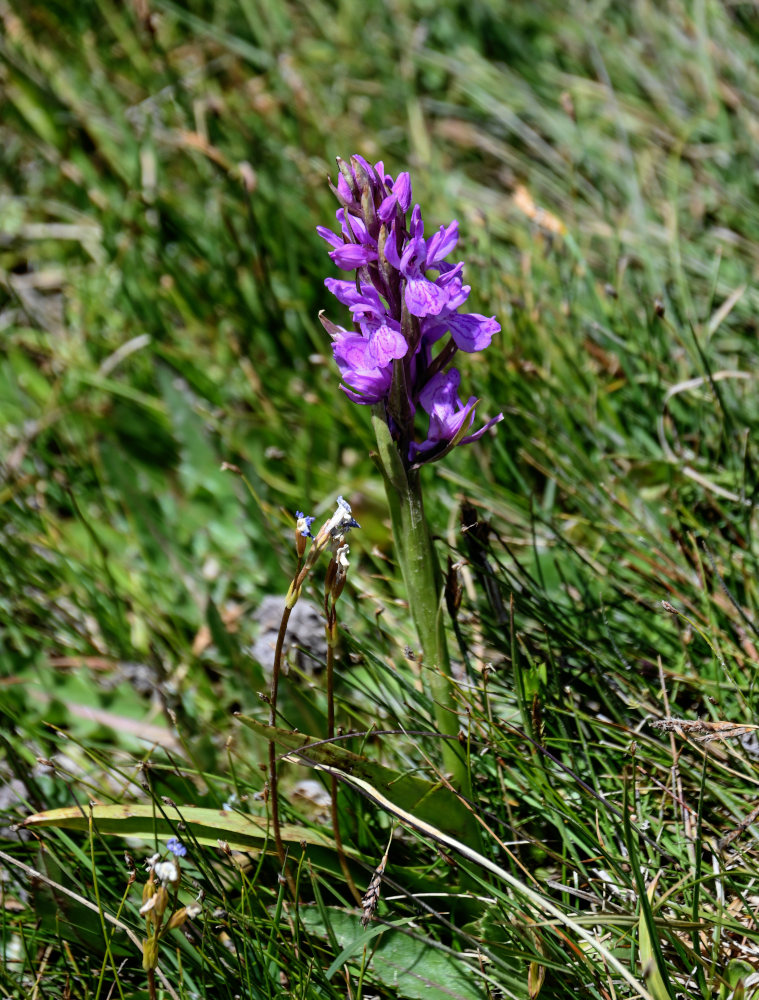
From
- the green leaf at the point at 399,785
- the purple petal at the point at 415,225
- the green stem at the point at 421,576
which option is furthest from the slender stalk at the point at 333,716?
the purple petal at the point at 415,225

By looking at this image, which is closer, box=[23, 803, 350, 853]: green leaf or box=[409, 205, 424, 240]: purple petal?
box=[409, 205, 424, 240]: purple petal

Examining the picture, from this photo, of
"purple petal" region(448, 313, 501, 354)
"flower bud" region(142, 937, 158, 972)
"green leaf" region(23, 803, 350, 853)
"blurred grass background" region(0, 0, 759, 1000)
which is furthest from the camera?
"blurred grass background" region(0, 0, 759, 1000)

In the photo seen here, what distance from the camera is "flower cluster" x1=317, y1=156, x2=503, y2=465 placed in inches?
49.3

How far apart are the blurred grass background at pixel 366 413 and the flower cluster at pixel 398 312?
39 centimetres

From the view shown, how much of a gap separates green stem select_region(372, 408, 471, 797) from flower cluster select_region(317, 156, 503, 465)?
2.1 inches

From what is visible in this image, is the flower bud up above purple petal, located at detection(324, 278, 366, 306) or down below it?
below

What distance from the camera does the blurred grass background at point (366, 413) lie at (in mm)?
1644

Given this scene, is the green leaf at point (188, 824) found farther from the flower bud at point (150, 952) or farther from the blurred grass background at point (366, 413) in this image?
the flower bud at point (150, 952)

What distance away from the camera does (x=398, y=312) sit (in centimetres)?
130

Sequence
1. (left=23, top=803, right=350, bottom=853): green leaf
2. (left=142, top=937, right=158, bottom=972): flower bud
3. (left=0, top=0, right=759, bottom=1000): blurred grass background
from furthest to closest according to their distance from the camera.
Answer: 1. (left=0, top=0, right=759, bottom=1000): blurred grass background
2. (left=23, top=803, right=350, bottom=853): green leaf
3. (left=142, top=937, right=158, bottom=972): flower bud

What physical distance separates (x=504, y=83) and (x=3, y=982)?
3299 mm

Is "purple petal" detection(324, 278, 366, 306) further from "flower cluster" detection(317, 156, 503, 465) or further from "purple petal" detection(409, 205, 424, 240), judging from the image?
"purple petal" detection(409, 205, 424, 240)

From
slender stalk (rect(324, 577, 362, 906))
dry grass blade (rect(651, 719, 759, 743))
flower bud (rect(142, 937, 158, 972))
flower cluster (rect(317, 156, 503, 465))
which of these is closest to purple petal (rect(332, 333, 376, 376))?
flower cluster (rect(317, 156, 503, 465))

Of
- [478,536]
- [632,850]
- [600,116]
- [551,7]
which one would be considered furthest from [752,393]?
[551,7]
